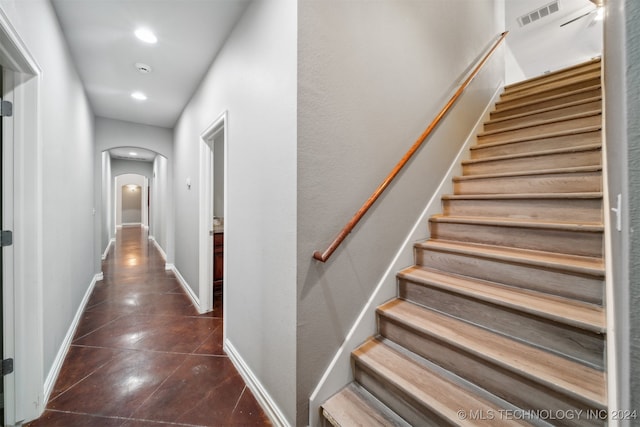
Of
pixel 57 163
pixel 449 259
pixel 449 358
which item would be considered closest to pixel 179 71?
pixel 57 163

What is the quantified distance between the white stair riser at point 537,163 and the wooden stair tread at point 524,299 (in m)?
1.17

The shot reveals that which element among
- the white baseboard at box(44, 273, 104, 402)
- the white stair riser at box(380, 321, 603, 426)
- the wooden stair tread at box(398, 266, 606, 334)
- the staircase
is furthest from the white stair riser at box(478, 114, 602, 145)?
the white baseboard at box(44, 273, 104, 402)

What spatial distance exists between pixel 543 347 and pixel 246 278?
1.83 metres

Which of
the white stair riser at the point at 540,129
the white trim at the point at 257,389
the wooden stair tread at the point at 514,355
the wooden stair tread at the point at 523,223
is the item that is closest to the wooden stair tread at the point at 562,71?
the white stair riser at the point at 540,129

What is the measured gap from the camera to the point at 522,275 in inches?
59.4

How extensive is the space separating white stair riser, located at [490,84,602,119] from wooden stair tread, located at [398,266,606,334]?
229 centimetres

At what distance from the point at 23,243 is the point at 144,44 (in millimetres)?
2044

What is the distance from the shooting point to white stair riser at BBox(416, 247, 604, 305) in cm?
130

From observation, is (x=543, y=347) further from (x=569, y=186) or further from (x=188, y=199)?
(x=188, y=199)

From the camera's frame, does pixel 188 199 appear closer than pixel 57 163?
No

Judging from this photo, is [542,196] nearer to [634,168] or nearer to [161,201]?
[634,168]

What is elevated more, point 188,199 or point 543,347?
point 188,199

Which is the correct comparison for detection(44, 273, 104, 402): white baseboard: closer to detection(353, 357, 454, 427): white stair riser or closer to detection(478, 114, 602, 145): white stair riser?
detection(353, 357, 454, 427): white stair riser

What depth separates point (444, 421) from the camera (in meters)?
1.14
